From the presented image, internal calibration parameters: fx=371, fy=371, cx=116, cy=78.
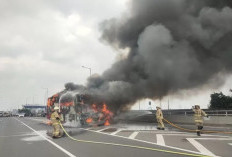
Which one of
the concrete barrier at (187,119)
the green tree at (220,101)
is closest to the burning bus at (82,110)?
the concrete barrier at (187,119)

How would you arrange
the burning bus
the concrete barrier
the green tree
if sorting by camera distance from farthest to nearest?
the green tree → the concrete barrier → the burning bus

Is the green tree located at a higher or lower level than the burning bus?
higher

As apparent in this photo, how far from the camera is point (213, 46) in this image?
29109mm

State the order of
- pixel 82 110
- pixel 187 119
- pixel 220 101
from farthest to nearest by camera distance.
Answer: pixel 220 101
pixel 187 119
pixel 82 110

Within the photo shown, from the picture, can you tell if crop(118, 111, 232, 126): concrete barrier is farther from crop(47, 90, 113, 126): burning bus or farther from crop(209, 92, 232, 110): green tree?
crop(209, 92, 232, 110): green tree

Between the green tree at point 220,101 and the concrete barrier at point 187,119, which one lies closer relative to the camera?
the concrete barrier at point 187,119

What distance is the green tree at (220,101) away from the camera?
2205 inches

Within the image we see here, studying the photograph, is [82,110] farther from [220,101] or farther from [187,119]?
[220,101]

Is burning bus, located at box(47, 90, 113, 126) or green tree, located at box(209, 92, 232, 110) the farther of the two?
green tree, located at box(209, 92, 232, 110)

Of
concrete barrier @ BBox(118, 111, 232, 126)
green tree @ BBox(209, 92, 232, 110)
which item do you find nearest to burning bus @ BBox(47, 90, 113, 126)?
concrete barrier @ BBox(118, 111, 232, 126)

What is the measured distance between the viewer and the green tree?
184ft

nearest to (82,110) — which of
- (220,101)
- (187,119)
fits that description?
(187,119)

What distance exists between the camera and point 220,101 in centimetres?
5750

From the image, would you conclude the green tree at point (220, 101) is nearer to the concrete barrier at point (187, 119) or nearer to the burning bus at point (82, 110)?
the concrete barrier at point (187, 119)
